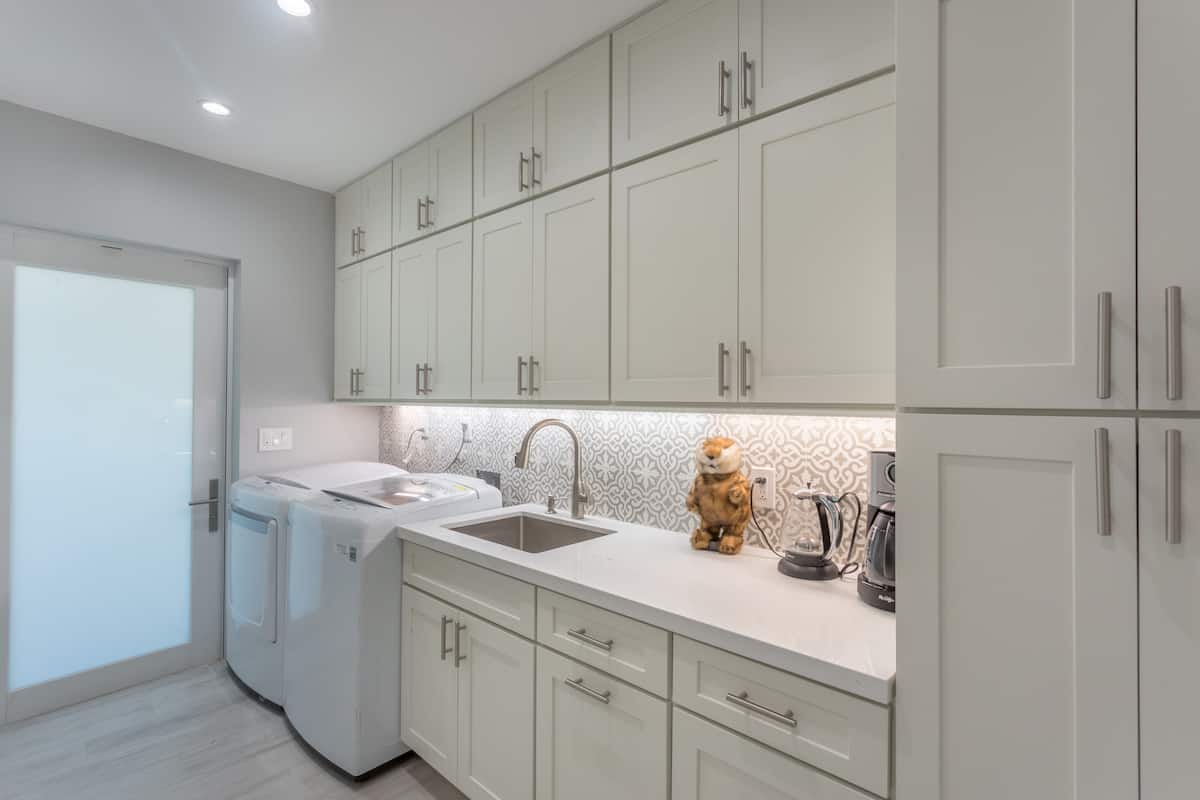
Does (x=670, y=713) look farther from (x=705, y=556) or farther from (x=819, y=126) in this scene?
(x=819, y=126)

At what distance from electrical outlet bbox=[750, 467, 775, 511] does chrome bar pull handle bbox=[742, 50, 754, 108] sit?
3.36 ft

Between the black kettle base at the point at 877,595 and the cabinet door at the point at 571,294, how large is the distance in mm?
882

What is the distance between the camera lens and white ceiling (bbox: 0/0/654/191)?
1689mm

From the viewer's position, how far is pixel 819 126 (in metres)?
1.31

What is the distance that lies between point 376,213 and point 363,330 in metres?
0.60

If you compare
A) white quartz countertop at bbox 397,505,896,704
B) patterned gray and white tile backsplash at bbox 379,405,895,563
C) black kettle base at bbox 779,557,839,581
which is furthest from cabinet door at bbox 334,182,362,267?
black kettle base at bbox 779,557,839,581

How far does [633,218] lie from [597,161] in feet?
0.84

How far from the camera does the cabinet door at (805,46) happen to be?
123cm

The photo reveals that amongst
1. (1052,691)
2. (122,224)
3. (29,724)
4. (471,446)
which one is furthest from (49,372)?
(1052,691)

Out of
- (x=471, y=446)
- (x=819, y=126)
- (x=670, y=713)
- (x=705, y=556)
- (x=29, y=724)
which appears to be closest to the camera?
(x=670, y=713)

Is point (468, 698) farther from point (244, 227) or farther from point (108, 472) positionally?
point (244, 227)

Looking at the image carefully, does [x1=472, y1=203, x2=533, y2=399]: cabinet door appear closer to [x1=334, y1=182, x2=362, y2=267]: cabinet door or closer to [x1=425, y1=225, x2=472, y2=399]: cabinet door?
[x1=425, y1=225, x2=472, y2=399]: cabinet door

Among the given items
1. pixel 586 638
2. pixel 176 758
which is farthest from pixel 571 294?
pixel 176 758

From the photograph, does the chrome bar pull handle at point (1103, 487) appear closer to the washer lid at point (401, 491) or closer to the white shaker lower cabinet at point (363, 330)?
the washer lid at point (401, 491)
